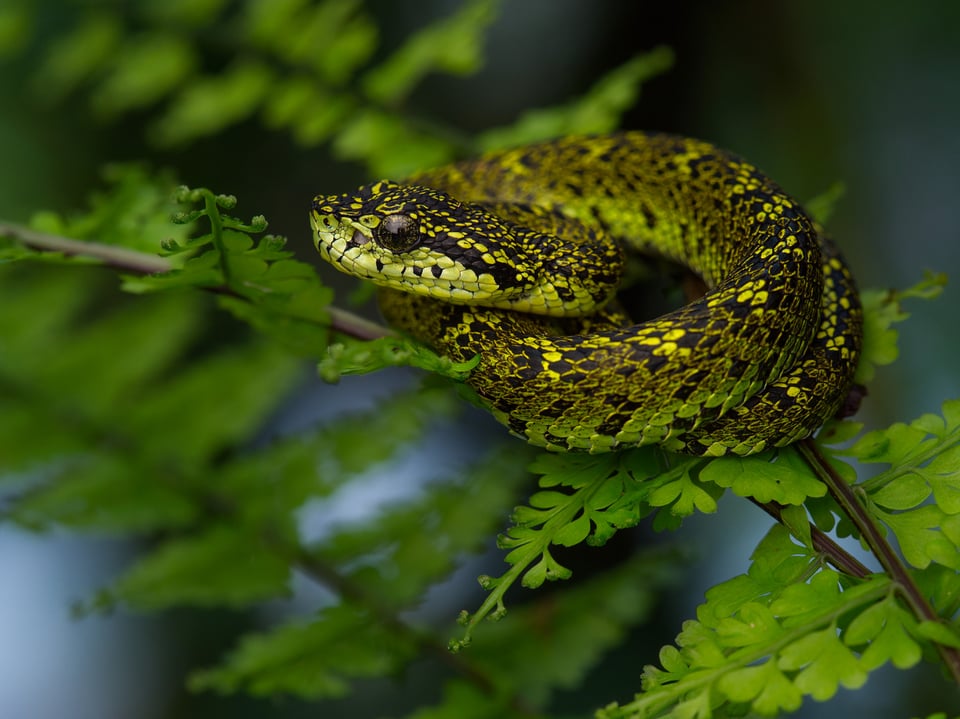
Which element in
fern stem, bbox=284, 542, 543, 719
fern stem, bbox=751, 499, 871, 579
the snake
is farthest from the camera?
fern stem, bbox=284, 542, 543, 719

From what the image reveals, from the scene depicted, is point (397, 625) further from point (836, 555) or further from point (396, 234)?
point (836, 555)

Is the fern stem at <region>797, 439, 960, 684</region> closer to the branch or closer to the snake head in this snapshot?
the snake head

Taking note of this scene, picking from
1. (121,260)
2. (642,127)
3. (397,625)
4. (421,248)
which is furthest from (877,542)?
(642,127)

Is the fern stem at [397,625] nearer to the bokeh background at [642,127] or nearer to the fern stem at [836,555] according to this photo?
the fern stem at [836,555]

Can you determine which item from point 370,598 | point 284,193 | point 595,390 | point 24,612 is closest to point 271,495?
point 370,598

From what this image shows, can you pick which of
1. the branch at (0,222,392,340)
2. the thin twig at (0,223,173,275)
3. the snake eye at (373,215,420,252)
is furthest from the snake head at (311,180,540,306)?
the thin twig at (0,223,173,275)

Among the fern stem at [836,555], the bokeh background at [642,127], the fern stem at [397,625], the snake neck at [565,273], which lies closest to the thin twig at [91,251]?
the snake neck at [565,273]
